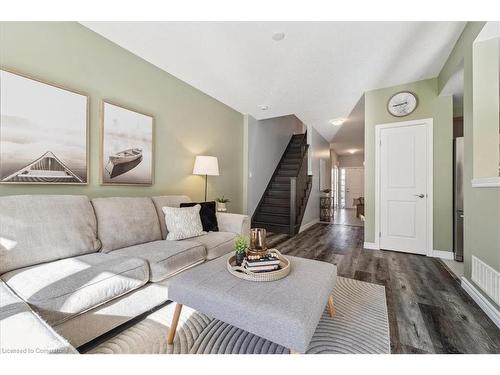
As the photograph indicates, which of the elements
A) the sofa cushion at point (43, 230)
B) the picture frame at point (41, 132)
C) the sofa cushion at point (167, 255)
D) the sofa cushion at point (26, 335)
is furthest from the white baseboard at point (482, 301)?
the picture frame at point (41, 132)

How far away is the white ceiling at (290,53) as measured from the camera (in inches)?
81.7

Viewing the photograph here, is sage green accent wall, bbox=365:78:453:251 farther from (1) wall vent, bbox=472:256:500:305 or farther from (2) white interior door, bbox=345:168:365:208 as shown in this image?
(2) white interior door, bbox=345:168:365:208

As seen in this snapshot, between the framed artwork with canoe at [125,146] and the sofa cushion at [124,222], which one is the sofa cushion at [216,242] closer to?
the sofa cushion at [124,222]

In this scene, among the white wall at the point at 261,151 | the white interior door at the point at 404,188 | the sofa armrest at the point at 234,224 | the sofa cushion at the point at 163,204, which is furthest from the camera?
the white wall at the point at 261,151

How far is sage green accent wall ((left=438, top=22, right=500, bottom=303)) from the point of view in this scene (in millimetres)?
1698

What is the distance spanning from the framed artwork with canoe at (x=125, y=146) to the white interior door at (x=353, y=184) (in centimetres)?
992

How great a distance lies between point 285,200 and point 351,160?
6984 millimetres

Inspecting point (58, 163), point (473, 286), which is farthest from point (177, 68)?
point (473, 286)

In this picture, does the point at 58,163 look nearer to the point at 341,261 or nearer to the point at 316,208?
the point at 341,261

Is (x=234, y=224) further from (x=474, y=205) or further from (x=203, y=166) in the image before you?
(x=474, y=205)
